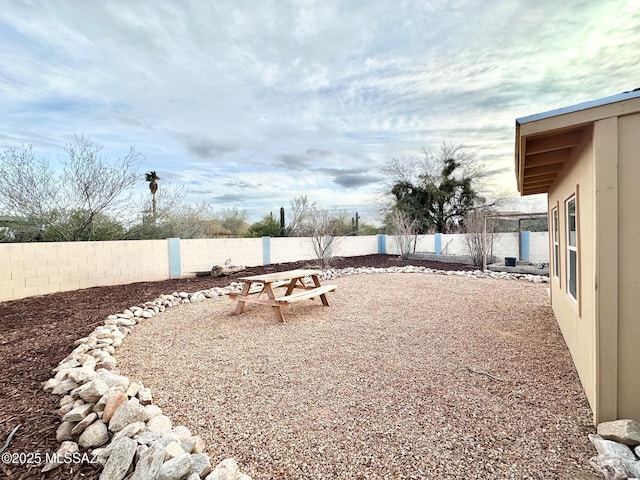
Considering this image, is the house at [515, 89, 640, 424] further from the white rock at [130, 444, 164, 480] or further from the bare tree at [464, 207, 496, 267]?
the bare tree at [464, 207, 496, 267]

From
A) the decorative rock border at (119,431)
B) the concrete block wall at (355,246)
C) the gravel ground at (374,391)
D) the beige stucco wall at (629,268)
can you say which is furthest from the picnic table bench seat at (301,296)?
the concrete block wall at (355,246)

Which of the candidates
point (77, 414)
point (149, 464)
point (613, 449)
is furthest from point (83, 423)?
point (613, 449)

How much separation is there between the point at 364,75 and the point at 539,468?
8.23 m

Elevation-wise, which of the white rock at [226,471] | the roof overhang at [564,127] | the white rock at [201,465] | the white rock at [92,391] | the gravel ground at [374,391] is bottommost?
the gravel ground at [374,391]

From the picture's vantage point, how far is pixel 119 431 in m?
1.82

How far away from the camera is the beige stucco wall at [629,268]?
1.81 meters

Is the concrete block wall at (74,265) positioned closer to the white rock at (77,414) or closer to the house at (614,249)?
the white rock at (77,414)

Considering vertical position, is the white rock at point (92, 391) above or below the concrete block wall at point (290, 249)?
below

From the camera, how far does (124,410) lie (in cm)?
193

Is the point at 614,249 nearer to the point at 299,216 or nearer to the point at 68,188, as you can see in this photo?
the point at 68,188

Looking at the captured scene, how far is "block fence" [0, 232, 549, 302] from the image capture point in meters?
5.83

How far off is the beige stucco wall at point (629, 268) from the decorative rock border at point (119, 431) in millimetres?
2328

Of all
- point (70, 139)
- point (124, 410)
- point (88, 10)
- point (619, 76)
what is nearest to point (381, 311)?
point (124, 410)

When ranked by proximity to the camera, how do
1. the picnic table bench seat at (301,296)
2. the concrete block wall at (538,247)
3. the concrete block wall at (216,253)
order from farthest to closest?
the concrete block wall at (538,247), the concrete block wall at (216,253), the picnic table bench seat at (301,296)
